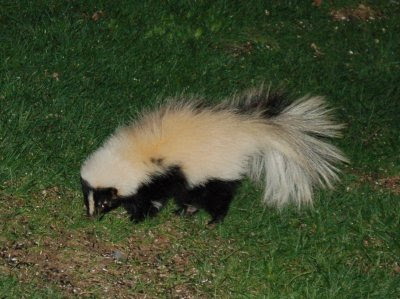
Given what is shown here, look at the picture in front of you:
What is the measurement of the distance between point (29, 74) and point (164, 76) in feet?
3.94

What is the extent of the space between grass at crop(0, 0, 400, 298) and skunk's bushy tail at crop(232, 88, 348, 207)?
0.24 m

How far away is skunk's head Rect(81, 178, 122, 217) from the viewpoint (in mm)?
5094

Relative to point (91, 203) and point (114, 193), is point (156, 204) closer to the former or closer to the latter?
point (114, 193)

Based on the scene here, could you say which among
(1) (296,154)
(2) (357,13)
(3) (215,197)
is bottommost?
(2) (357,13)

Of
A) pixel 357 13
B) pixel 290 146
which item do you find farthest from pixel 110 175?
pixel 357 13

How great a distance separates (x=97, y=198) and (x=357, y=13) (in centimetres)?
531

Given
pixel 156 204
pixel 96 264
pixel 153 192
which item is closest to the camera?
pixel 96 264

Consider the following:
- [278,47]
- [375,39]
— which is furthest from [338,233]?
[375,39]

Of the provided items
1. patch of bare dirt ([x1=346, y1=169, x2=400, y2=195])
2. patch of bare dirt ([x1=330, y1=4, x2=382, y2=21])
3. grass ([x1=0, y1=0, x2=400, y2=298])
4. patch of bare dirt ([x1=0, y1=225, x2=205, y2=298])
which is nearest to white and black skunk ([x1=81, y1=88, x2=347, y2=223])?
grass ([x1=0, y1=0, x2=400, y2=298])

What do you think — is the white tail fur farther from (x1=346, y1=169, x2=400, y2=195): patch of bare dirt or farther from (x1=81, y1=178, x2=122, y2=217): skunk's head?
(x1=81, y1=178, x2=122, y2=217): skunk's head

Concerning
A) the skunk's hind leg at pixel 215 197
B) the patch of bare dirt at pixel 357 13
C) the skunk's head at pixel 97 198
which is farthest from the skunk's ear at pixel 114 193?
the patch of bare dirt at pixel 357 13

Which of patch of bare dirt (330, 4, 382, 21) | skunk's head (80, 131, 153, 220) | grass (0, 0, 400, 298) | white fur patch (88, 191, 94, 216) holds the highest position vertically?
skunk's head (80, 131, 153, 220)

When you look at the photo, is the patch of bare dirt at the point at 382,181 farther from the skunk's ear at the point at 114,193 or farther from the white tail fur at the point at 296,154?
the skunk's ear at the point at 114,193

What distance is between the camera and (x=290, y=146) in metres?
5.27
